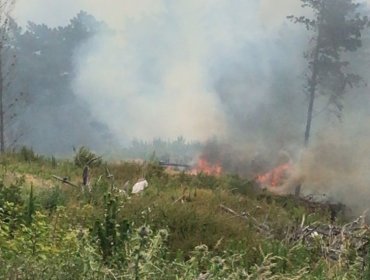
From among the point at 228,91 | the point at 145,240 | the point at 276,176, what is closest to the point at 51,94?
the point at 228,91

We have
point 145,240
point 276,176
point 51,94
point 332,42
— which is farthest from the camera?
point 51,94

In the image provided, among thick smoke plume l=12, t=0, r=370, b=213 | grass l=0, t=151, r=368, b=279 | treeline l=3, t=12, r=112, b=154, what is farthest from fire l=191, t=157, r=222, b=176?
treeline l=3, t=12, r=112, b=154

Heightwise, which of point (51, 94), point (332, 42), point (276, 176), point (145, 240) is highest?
point (332, 42)

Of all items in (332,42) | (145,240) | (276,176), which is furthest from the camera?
(332,42)

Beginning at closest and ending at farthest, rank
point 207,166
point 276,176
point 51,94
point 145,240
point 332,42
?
point 145,240, point 276,176, point 207,166, point 332,42, point 51,94

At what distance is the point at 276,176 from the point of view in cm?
2591

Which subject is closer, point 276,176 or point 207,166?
point 276,176

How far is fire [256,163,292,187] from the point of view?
25.1 m

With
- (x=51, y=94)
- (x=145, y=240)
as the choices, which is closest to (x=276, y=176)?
(x=145, y=240)

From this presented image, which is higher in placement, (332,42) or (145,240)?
(332,42)

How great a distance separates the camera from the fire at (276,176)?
25.1 metres

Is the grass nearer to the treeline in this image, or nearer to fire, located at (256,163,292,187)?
fire, located at (256,163,292,187)

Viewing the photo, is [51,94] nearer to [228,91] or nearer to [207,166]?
[228,91]

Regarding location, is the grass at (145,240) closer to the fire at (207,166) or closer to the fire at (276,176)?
the fire at (276,176)
